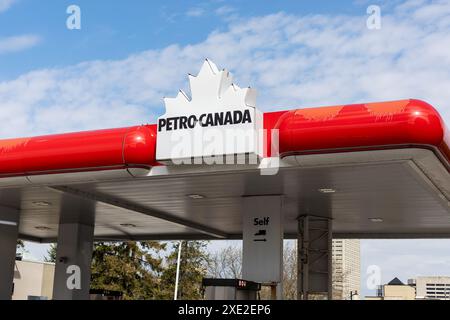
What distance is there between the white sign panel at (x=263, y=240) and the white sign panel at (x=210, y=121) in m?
4.20

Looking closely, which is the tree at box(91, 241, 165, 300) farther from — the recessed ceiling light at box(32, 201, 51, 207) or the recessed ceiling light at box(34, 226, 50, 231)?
the recessed ceiling light at box(32, 201, 51, 207)

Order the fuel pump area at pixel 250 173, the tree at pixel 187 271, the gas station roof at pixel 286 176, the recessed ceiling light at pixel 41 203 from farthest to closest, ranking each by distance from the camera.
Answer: the tree at pixel 187 271
the recessed ceiling light at pixel 41 203
the fuel pump area at pixel 250 173
the gas station roof at pixel 286 176

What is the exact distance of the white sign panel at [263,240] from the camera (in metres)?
16.2

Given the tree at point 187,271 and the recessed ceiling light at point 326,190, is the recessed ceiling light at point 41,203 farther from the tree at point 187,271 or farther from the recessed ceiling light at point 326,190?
the tree at point 187,271

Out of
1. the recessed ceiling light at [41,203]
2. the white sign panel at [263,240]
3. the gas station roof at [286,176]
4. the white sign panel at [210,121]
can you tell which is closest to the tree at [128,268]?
the gas station roof at [286,176]

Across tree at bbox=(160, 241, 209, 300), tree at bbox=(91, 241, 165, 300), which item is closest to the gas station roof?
tree at bbox=(91, 241, 165, 300)

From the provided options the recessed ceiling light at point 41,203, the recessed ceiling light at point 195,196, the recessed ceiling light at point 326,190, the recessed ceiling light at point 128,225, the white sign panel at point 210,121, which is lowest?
the recessed ceiling light at point 195,196

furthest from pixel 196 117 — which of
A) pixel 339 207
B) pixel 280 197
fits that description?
pixel 339 207

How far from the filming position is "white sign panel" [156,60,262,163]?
42.2 ft

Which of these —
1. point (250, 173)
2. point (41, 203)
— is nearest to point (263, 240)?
point (250, 173)

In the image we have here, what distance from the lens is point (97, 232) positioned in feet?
89.6

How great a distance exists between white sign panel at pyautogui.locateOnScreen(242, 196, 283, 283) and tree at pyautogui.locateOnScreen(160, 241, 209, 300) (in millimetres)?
38269

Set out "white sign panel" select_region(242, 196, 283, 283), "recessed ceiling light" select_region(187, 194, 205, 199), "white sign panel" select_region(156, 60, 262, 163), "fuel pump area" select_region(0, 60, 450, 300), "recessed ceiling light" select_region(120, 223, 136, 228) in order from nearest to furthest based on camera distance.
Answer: "fuel pump area" select_region(0, 60, 450, 300), "white sign panel" select_region(156, 60, 262, 163), "white sign panel" select_region(242, 196, 283, 283), "recessed ceiling light" select_region(187, 194, 205, 199), "recessed ceiling light" select_region(120, 223, 136, 228)
